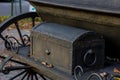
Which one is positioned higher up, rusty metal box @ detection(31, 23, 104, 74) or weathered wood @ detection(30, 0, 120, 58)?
weathered wood @ detection(30, 0, 120, 58)

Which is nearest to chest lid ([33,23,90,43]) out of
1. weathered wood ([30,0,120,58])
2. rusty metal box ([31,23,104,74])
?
rusty metal box ([31,23,104,74])

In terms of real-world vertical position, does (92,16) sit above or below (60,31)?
above

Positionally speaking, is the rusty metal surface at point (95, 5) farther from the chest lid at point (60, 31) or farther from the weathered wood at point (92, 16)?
the chest lid at point (60, 31)

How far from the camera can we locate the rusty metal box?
2.90m

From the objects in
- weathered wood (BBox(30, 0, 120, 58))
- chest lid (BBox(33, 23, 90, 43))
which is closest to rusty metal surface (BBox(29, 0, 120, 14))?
weathered wood (BBox(30, 0, 120, 58))

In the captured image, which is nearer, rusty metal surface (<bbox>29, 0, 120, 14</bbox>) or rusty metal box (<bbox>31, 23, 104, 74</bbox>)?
rusty metal surface (<bbox>29, 0, 120, 14</bbox>)

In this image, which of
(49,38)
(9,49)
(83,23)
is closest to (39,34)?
(49,38)

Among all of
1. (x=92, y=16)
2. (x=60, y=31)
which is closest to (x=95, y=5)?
(x=92, y=16)

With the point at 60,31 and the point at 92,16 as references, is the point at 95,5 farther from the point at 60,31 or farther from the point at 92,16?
the point at 60,31

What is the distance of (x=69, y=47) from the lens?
9.47 feet

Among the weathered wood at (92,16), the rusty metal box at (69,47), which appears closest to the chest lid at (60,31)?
the rusty metal box at (69,47)

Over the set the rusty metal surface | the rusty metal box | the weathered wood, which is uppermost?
the rusty metal surface

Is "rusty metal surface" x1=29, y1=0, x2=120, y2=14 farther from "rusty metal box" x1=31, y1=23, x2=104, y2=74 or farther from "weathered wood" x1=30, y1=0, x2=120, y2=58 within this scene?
"rusty metal box" x1=31, y1=23, x2=104, y2=74

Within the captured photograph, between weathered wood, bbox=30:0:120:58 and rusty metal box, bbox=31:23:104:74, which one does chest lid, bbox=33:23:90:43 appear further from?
weathered wood, bbox=30:0:120:58
